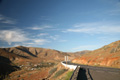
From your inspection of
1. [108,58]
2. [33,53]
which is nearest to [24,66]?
[108,58]

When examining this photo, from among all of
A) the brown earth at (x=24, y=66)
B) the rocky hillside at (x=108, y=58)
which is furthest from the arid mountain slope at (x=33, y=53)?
the rocky hillside at (x=108, y=58)

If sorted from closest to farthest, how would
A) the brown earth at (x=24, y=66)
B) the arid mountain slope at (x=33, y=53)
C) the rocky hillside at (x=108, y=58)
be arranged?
1. the rocky hillside at (x=108, y=58)
2. the brown earth at (x=24, y=66)
3. the arid mountain slope at (x=33, y=53)

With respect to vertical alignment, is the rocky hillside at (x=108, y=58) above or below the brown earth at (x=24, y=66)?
above

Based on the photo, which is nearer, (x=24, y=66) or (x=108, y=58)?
(x=108, y=58)

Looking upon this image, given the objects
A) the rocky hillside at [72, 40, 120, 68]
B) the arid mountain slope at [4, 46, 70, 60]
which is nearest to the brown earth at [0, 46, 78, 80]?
the arid mountain slope at [4, 46, 70, 60]

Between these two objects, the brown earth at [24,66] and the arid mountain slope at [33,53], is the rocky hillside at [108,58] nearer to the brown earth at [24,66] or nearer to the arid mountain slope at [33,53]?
the brown earth at [24,66]

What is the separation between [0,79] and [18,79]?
7.19m

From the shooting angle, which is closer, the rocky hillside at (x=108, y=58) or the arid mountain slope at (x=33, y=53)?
the rocky hillside at (x=108, y=58)

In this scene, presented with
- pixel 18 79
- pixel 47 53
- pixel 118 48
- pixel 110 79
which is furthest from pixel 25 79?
pixel 47 53

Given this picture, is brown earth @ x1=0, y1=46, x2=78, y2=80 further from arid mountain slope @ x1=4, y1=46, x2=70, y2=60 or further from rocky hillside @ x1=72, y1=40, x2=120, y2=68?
rocky hillside @ x1=72, y1=40, x2=120, y2=68

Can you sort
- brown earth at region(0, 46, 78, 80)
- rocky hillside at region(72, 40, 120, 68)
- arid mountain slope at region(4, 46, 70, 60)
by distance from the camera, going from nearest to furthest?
rocky hillside at region(72, 40, 120, 68) < brown earth at region(0, 46, 78, 80) < arid mountain slope at region(4, 46, 70, 60)

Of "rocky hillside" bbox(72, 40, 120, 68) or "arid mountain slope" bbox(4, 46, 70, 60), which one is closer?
→ "rocky hillside" bbox(72, 40, 120, 68)

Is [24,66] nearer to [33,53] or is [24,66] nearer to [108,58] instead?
[108,58]

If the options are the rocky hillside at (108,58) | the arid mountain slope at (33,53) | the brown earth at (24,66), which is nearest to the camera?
the rocky hillside at (108,58)
